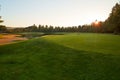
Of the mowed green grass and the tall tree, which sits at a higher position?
the tall tree

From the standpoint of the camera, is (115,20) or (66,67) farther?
(115,20)

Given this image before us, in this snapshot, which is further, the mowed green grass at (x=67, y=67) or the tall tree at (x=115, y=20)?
the tall tree at (x=115, y=20)

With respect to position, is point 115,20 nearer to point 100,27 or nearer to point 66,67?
point 100,27

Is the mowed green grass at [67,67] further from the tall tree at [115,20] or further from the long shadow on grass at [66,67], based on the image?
the tall tree at [115,20]

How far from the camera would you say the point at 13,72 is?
45.6ft

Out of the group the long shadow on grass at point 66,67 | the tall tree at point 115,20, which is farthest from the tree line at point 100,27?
the long shadow on grass at point 66,67

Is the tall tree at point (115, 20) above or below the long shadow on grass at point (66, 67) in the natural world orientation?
above

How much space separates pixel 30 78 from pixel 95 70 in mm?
4262

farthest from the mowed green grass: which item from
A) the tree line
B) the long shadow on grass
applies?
the tree line

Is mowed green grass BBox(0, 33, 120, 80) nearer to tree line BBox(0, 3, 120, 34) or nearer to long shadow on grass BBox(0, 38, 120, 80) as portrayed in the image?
long shadow on grass BBox(0, 38, 120, 80)

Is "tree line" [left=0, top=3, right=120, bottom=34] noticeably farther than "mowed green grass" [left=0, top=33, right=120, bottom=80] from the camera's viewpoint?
Yes

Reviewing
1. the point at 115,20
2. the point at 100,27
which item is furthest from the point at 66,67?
the point at 100,27

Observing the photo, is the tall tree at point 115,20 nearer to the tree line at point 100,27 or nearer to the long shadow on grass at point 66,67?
the tree line at point 100,27

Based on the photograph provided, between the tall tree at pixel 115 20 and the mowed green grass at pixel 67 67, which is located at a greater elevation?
the tall tree at pixel 115 20
